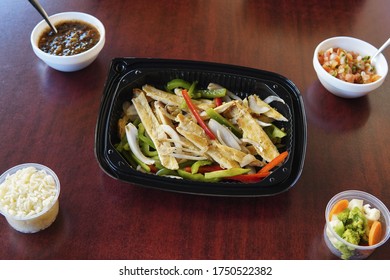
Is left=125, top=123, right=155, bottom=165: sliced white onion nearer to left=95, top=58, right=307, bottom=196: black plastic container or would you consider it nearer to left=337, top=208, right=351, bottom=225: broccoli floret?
left=95, top=58, right=307, bottom=196: black plastic container

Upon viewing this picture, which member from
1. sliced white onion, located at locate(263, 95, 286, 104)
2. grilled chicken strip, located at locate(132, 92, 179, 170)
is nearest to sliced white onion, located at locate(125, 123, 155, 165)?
grilled chicken strip, located at locate(132, 92, 179, 170)

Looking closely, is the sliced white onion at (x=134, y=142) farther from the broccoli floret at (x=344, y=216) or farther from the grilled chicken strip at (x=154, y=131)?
the broccoli floret at (x=344, y=216)

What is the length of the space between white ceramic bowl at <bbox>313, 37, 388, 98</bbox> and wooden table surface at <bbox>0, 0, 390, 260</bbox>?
62 mm

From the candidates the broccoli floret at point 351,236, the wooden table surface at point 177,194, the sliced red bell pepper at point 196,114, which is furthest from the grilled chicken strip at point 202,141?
the broccoli floret at point 351,236

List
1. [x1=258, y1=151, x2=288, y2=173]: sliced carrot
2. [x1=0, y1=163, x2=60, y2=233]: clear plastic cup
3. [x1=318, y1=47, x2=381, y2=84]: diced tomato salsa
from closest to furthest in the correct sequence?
[x1=0, y1=163, x2=60, y2=233]: clear plastic cup < [x1=258, y1=151, x2=288, y2=173]: sliced carrot < [x1=318, y1=47, x2=381, y2=84]: diced tomato salsa

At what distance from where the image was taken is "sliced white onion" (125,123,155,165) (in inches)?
54.9

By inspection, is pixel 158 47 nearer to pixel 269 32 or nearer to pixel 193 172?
pixel 269 32

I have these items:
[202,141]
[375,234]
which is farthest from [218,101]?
[375,234]

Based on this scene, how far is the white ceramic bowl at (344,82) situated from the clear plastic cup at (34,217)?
1.03 metres

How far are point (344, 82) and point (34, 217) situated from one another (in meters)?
1.14

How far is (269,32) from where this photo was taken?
76.1 inches

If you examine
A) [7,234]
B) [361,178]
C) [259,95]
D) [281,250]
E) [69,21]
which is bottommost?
[361,178]
